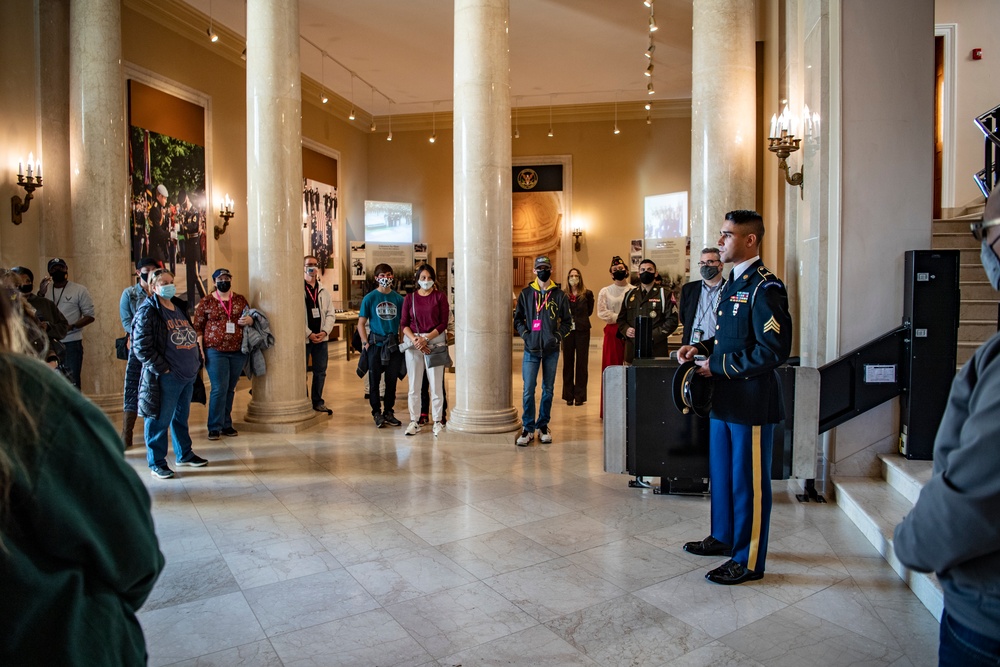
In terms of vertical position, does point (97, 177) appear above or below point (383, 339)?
above

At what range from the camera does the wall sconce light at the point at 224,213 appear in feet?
36.5

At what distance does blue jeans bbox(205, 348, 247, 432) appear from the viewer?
709cm

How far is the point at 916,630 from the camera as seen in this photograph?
10.2 feet

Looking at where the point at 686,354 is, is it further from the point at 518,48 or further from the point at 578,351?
the point at 518,48

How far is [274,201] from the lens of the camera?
7.46 metres

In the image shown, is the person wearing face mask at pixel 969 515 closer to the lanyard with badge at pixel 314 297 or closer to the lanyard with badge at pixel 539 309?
the lanyard with badge at pixel 539 309

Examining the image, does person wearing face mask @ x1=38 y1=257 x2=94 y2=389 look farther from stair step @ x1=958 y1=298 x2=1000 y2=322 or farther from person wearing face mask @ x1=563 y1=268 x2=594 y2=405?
stair step @ x1=958 y1=298 x2=1000 y2=322

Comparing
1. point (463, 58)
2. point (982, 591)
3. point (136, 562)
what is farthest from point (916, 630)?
point (463, 58)

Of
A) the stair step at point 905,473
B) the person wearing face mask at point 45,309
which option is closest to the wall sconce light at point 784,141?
the stair step at point 905,473

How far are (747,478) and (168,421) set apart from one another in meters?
4.43

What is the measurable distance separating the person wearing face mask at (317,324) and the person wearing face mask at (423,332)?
58.6 inches

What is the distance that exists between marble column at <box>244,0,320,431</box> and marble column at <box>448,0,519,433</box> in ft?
6.06

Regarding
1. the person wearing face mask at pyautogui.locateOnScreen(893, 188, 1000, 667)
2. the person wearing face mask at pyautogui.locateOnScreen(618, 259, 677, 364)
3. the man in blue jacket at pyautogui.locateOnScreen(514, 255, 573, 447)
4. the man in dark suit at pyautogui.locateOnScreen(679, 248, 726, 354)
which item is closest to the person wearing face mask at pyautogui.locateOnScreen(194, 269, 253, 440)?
the man in blue jacket at pyautogui.locateOnScreen(514, 255, 573, 447)

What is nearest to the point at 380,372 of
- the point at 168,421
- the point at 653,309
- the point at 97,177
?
the point at 168,421
